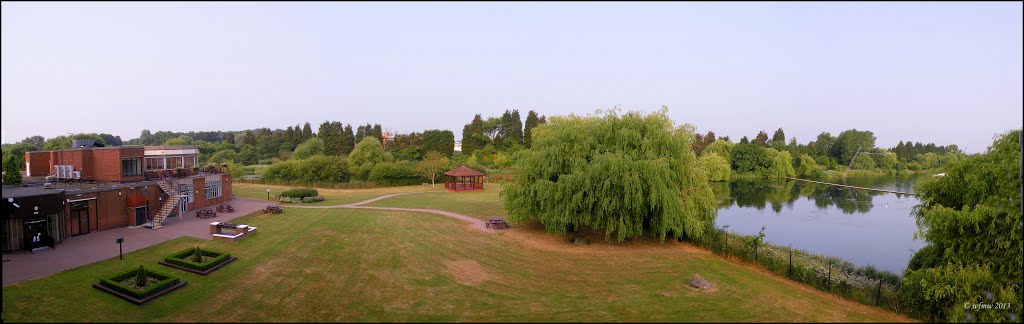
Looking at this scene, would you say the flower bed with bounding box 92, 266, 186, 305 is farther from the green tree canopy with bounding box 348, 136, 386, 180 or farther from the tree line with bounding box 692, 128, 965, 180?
the tree line with bounding box 692, 128, 965, 180

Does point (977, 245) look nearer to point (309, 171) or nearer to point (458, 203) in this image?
point (458, 203)

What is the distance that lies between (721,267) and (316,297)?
14266 mm

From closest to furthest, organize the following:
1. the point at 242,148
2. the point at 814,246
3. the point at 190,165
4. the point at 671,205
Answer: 1. the point at 671,205
2. the point at 814,246
3. the point at 190,165
4. the point at 242,148

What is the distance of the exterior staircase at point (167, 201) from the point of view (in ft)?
72.7

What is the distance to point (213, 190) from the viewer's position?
100ft

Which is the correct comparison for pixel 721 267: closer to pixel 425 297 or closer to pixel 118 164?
pixel 425 297

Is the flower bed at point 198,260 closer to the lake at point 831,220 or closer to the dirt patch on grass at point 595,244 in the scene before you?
the dirt patch on grass at point 595,244

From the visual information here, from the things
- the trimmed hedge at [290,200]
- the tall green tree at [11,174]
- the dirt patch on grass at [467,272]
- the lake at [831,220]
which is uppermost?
the tall green tree at [11,174]

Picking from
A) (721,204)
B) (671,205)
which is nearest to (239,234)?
(671,205)

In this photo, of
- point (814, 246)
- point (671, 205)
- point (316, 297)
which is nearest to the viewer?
point (316, 297)

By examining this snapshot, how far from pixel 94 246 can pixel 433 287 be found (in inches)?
550

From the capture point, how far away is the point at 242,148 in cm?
8219

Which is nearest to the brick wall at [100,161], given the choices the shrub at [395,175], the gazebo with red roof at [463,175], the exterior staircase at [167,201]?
the exterior staircase at [167,201]

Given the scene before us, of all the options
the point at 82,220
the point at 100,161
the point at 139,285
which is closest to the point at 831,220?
the point at 139,285
